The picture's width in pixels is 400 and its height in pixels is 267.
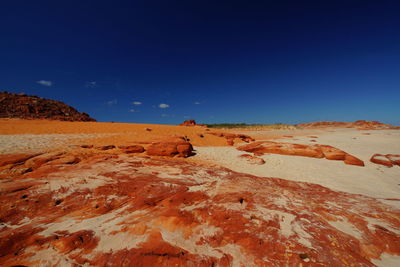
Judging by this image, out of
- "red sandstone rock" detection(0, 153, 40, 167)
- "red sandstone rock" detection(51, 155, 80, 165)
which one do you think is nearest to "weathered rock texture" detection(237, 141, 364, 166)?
"red sandstone rock" detection(51, 155, 80, 165)

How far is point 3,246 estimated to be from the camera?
228 centimetres

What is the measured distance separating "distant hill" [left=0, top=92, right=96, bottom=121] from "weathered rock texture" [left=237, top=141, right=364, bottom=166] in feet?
122

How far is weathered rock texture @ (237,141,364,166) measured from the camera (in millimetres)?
9820

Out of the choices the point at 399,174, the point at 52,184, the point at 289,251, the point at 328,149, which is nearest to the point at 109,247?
the point at 289,251

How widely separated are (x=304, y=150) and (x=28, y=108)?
46170mm

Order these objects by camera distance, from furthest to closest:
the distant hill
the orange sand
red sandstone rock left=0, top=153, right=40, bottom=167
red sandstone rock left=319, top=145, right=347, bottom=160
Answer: the distant hill, the orange sand, red sandstone rock left=319, top=145, right=347, bottom=160, red sandstone rock left=0, top=153, right=40, bottom=167

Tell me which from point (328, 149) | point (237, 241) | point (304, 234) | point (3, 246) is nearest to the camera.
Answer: point (3, 246)

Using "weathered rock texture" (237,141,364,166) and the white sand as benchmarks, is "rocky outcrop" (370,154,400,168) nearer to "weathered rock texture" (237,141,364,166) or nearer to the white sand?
the white sand

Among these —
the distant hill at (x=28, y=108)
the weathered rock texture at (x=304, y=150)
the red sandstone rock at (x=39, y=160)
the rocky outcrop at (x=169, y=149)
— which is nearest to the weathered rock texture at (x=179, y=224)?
the red sandstone rock at (x=39, y=160)

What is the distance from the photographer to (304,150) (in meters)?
10.8

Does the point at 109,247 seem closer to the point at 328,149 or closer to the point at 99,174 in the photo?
the point at 99,174

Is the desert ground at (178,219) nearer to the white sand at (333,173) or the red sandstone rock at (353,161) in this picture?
the white sand at (333,173)

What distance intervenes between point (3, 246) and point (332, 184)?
9.74 meters

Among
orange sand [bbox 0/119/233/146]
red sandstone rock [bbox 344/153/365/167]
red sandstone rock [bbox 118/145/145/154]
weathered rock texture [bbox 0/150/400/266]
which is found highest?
orange sand [bbox 0/119/233/146]
